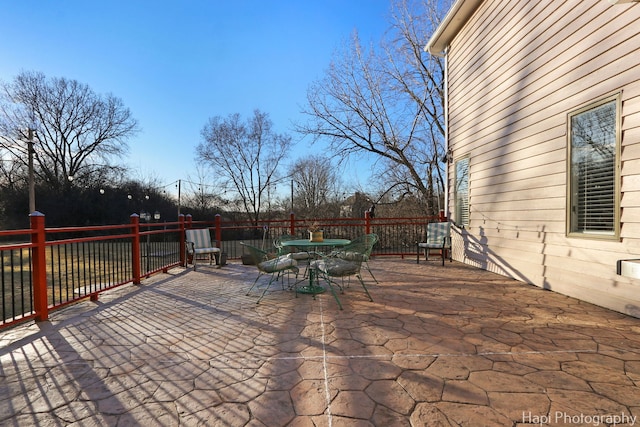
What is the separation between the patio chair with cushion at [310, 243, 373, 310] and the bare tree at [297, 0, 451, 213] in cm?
846

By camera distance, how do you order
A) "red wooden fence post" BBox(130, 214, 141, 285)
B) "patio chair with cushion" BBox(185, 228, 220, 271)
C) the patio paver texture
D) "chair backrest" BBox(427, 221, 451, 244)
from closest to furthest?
the patio paver texture < "red wooden fence post" BBox(130, 214, 141, 285) < "patio chair with cushion" BBox(185, 228, 220, 271) < "chair backrest" BBox(427, 221, 451, 244)

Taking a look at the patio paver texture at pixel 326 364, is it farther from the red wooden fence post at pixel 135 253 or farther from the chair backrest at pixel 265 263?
the red wooden fence post at pixel 135 253

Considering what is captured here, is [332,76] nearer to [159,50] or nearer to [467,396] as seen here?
[159,50]

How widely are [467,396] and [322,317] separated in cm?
161

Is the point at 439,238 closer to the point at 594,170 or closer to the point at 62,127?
the point at 594,170

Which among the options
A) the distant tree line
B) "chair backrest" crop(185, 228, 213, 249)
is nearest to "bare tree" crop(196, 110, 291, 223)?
the distant tree line

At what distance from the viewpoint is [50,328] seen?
111 inches

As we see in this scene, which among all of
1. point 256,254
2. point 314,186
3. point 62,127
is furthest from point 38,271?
point 62,127

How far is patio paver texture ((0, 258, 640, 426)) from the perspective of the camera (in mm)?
1536

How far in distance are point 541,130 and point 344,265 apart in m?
3.23

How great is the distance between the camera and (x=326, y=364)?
205cm

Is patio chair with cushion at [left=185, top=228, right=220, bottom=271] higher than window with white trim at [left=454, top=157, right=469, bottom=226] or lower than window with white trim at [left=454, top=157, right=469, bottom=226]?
lower

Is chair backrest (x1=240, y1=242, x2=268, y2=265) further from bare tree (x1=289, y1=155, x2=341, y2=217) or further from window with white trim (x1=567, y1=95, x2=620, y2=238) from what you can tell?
bare tree (x1=289, y1=155, x2=341, y2=217)

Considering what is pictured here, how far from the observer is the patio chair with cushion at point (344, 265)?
3529 mm
